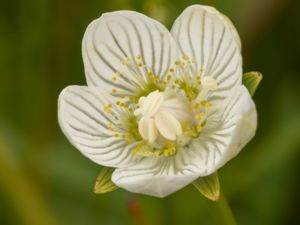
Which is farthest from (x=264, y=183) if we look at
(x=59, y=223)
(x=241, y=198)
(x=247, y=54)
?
(x=59, y=223)

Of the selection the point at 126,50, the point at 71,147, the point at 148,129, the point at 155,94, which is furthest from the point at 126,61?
the point at 71,147

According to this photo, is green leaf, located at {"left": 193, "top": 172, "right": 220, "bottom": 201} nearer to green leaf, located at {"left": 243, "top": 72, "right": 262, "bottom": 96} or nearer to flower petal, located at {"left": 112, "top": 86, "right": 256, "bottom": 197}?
flower petal, located at {"left": 112, "top": 86, "right": 256, "bottom": 197}

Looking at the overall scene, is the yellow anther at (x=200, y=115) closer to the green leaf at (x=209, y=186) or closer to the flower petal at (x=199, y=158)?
the flower petal at (x=199, y=158)

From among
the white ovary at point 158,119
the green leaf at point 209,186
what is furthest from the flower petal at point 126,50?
the green leaf at point 209,186

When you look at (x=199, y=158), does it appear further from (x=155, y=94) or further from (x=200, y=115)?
(x=155, y=94)

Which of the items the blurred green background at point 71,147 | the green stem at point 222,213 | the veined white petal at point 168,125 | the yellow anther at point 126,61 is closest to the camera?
the green stem at point 222,213

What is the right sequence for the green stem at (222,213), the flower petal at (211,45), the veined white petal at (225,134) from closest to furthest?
the veined white petal at (225,134) < the green stem at (222,213) < the flower petal at (211,45)

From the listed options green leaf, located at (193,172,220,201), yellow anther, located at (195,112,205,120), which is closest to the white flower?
yellow anther, located at (195,112,205,120)
